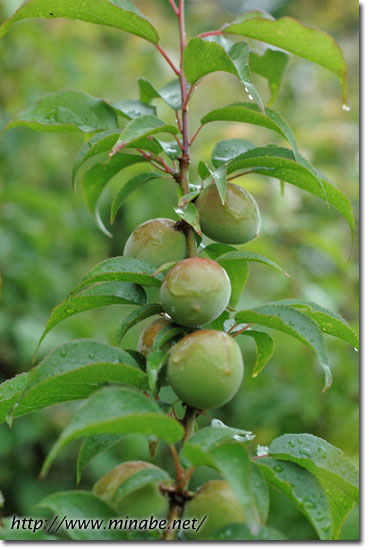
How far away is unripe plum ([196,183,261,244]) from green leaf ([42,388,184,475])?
223 mm

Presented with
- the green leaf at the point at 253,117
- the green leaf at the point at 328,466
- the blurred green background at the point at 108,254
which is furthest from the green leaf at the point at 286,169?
the blurred green background at the point at 108,254

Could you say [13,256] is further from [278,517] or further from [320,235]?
[278,517]

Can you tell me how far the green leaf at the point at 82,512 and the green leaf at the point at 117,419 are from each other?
2.6 inches

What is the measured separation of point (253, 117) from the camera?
54cm

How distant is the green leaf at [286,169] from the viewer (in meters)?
0.57

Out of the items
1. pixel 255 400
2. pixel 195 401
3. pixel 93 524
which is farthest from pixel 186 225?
pixel 255 400

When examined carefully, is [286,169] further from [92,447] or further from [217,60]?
[92,447]

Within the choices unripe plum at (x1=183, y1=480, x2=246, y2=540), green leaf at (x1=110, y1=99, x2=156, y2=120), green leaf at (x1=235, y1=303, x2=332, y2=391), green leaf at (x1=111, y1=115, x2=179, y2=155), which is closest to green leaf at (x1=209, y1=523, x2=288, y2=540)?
unripe plum at (x1=183, y1=480, x2=246, y2=540)

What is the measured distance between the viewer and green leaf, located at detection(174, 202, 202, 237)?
0.52m

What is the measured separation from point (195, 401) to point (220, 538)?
11 cm

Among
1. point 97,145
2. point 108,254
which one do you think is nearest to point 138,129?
point 97,145

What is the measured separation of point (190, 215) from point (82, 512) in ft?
0.90

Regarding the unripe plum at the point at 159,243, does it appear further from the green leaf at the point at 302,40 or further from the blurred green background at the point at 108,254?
the blurred green background at the point at 108,254

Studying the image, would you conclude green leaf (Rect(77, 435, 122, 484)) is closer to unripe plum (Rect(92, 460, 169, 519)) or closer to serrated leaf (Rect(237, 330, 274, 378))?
unripe plum (Rect(92, 460, 169, 519))
